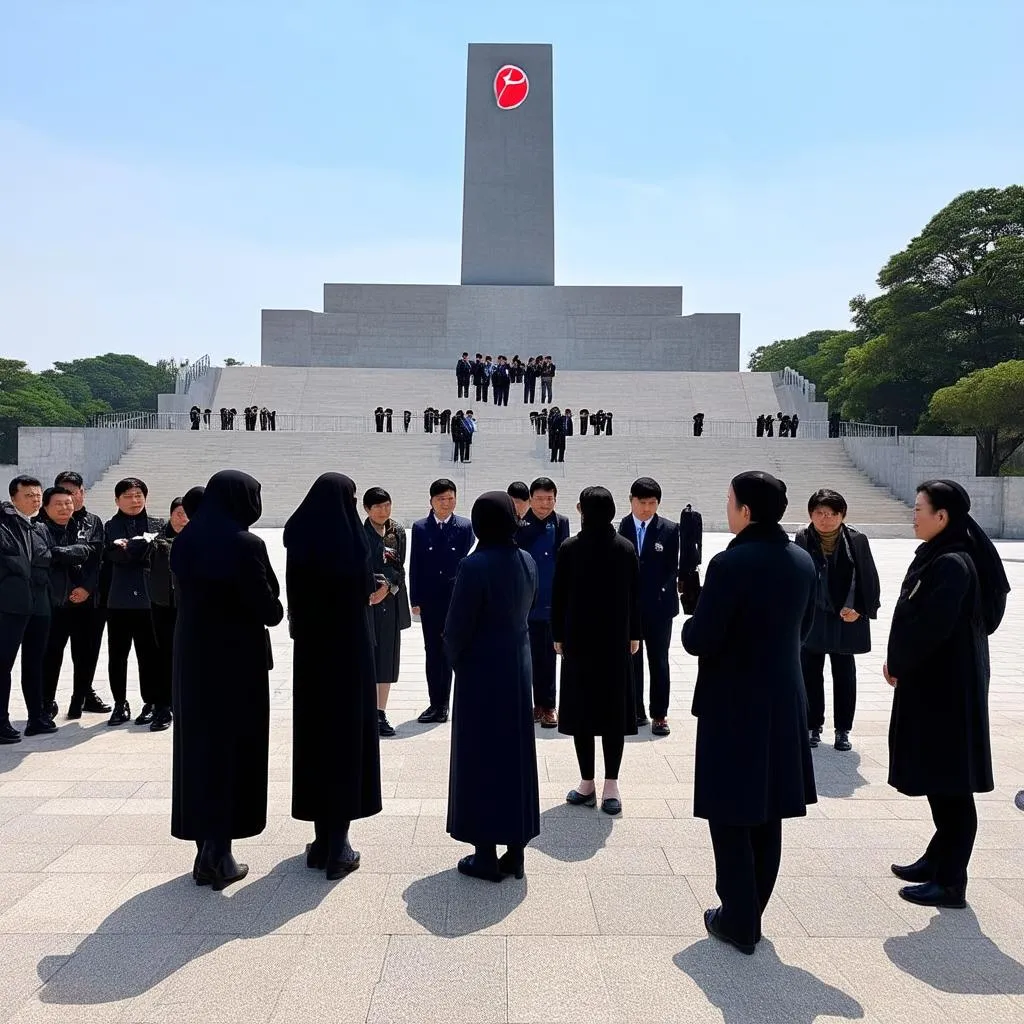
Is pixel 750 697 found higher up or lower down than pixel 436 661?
higher up

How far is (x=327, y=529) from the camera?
10.1ft

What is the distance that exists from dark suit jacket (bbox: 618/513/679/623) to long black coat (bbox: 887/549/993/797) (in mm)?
1980

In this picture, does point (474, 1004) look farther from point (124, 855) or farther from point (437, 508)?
point (437, 508)

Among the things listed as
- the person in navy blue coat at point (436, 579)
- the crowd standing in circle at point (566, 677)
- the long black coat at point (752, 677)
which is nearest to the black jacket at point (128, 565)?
the crowd standing in circle at point (566, 677)

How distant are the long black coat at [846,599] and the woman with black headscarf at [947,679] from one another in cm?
151

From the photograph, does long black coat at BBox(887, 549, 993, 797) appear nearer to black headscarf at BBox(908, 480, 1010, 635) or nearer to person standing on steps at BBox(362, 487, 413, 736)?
black headscarf at BBox(908, 480, 1010, 635)

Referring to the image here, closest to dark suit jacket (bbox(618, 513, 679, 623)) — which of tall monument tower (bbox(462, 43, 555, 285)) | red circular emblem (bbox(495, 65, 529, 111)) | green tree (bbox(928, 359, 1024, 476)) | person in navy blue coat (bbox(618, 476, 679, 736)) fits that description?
person in navy blue coat (bbox(618, 476, 679, 736))

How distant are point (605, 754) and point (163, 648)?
2595mm

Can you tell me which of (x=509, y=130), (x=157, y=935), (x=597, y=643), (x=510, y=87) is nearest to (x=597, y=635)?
(x=597, y=643)

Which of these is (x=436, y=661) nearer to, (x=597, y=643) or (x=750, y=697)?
(x=597, y=643)

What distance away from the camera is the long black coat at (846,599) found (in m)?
4.62

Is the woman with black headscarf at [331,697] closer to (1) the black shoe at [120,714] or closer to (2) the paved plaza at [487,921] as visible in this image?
(2) the paved plaza at [487,921]

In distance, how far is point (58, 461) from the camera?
19234 millimetres

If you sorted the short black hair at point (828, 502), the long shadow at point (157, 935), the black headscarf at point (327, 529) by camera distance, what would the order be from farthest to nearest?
the short black hair at point (828, 502) < the black headscarf at point (327, 529) < the long shadow at point (157, 935)
